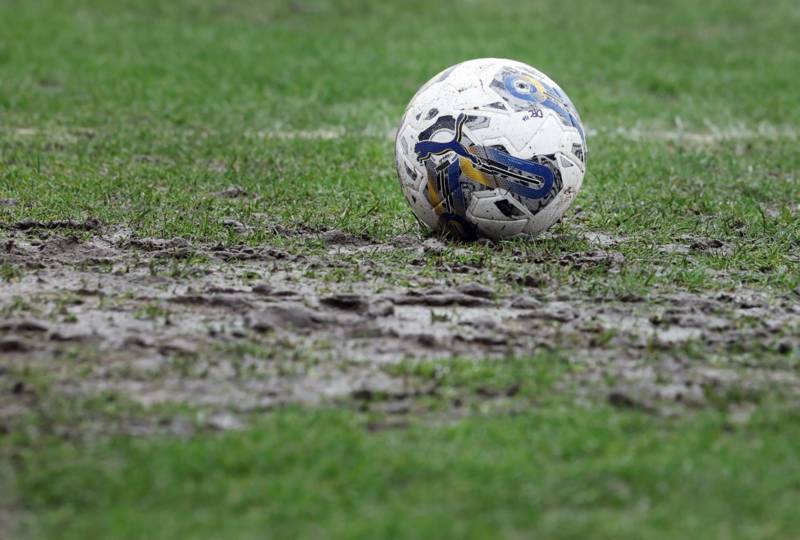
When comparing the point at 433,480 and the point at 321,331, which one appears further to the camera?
the point at 321,331

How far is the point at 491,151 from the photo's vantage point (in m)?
6.63

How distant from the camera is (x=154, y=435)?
13.6 ft

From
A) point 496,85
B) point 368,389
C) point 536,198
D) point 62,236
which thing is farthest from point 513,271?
point 62,236

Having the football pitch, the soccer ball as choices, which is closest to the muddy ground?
the football pitch

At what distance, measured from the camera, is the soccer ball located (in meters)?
6.66

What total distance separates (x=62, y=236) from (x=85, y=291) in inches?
49.1

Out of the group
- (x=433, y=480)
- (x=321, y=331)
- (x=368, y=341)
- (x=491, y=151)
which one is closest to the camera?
(x=433, y=480)

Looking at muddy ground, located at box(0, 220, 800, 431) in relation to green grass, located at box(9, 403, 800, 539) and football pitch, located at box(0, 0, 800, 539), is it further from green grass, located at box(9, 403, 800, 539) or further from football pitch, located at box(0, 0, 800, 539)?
green grass, located at box(9, 403, 800, 539)

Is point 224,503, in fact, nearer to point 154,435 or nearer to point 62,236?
point 154,435

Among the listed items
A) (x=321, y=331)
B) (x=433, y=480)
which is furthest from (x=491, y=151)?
(x=433, y=480)

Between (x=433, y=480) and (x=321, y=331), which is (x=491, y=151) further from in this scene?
(x=433, y=480)

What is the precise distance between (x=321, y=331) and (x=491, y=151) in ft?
6.03

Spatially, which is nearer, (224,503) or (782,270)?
(224,503)

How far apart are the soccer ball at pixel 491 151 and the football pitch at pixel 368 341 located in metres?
0.21
